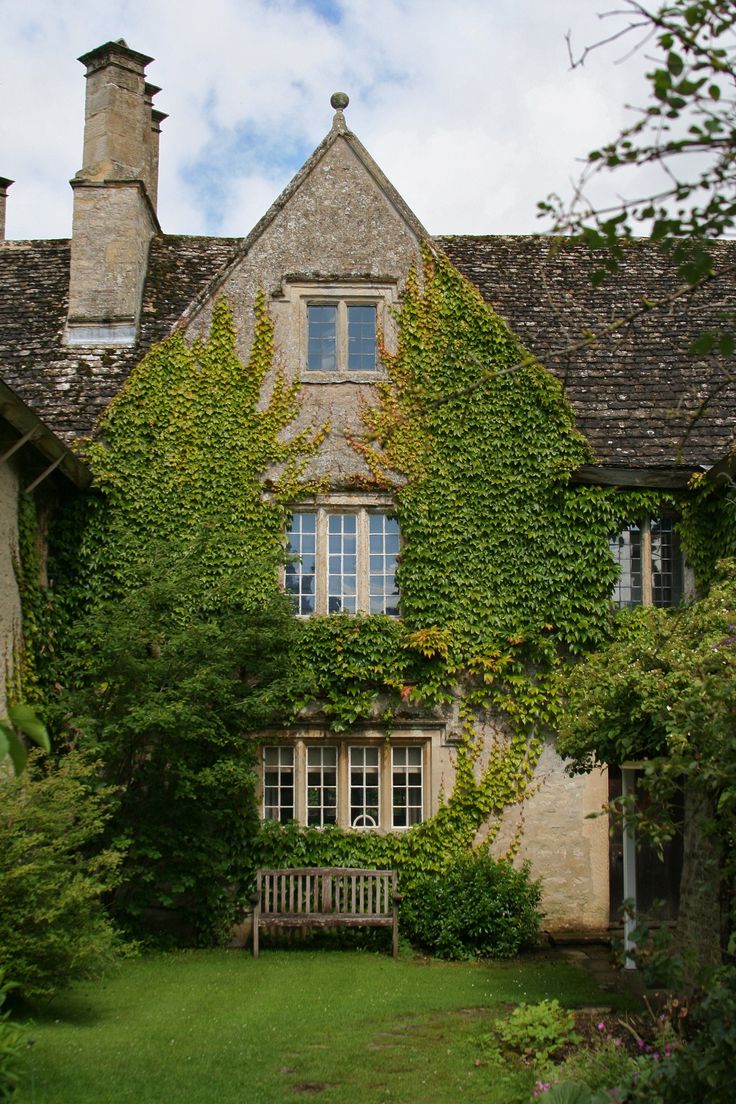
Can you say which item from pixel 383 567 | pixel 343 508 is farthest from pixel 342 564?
pixel 343 508

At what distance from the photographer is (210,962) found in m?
13.8

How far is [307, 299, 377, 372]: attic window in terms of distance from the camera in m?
16.8

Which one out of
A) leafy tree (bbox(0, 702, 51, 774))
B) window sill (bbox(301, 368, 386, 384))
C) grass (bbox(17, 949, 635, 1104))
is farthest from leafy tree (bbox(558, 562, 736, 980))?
window sill (bbox(301, 368, 386, 384))

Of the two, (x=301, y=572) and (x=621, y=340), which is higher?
(x=621, y=340)

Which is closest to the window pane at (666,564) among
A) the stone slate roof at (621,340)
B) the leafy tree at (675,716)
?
the stone slate roof at (621,340)

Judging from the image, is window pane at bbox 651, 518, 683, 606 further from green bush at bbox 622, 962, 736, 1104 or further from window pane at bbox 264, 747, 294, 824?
green bush at bbox 622, 962, 736, 1104

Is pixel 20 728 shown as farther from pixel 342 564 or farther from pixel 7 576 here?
pixel 342 564

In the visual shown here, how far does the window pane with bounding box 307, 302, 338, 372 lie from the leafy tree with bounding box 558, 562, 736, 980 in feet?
22.4

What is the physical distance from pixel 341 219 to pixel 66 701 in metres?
7.88

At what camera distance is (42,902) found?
9945 mm

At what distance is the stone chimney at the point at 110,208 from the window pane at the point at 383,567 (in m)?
4.73

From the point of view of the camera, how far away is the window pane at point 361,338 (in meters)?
16.8

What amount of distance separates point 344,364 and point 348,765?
18.3 feet

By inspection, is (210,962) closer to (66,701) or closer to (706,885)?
(66,701)
